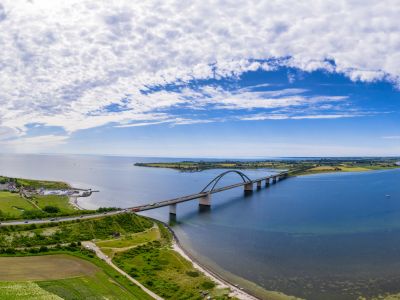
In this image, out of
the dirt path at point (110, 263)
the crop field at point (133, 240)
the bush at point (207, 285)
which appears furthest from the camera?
the crop field at point (133, 240)

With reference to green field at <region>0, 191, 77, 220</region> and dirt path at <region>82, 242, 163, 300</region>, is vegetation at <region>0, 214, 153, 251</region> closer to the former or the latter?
dirt path at <region>82, 242, 163, 300</region>

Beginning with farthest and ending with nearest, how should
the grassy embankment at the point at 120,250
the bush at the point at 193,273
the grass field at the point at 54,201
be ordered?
the grass field at the point at 54,201, the bush at the point at 193,273, the grassy embankment at the point at 120,250

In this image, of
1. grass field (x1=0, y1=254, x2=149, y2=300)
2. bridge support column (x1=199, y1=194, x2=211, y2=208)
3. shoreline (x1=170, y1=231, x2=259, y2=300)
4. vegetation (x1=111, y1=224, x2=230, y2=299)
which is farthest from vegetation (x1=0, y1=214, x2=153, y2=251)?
bridge support column (x1=199, y1=194, x2=211, y2=208)

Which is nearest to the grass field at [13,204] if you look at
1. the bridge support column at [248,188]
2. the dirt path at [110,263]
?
Result: the dirt path at [110,263]

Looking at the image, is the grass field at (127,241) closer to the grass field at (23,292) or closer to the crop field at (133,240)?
the crop field at (133,240)

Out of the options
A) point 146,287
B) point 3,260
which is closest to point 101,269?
point 146,287

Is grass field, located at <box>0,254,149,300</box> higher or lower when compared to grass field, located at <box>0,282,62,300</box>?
lower

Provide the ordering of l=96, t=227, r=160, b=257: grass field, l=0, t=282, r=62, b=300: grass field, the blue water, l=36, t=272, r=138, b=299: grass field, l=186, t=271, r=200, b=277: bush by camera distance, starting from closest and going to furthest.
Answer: l=0, t=282, r=62, b=300: grass field < l=36, t=272, r=138, b=299: grass field < the blue water < l=186, t=271, r=200, b=277: bush < l=96, t=227, r=160, b=257: grass field

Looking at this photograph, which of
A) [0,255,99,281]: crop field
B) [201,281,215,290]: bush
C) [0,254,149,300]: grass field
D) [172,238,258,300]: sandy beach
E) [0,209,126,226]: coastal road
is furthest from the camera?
[0,209,126,226]: coastal road

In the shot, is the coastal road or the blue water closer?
the blue water
